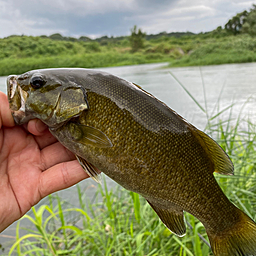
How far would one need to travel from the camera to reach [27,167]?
1466 millimetres

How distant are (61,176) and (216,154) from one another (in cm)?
89

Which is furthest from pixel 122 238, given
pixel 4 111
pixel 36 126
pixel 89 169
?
pixel 4 111

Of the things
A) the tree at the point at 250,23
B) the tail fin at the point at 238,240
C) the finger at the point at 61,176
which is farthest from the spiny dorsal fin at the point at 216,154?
the tree at the point at 250,23

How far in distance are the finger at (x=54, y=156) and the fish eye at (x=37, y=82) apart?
0.47 m

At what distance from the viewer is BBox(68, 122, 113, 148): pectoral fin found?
1.14 m

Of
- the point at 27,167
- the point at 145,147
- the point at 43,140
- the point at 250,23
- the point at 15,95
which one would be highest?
the point at 250,23

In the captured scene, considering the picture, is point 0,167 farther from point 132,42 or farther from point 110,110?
point 132,42

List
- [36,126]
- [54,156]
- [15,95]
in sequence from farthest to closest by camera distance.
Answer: [54,156] < [36,126] < [15,95]

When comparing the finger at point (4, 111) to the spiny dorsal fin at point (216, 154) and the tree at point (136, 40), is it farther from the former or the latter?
the tree at point (136, 40)

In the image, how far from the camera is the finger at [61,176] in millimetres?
1348

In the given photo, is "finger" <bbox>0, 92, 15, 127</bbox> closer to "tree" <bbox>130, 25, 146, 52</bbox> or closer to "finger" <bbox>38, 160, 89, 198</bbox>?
"finger" <bbox>38, 160, 89, 198</bbox>

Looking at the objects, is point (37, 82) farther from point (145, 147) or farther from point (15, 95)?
point (145, 147)

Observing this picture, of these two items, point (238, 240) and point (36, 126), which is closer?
point (238, 240)

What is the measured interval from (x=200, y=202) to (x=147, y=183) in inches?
11.3
